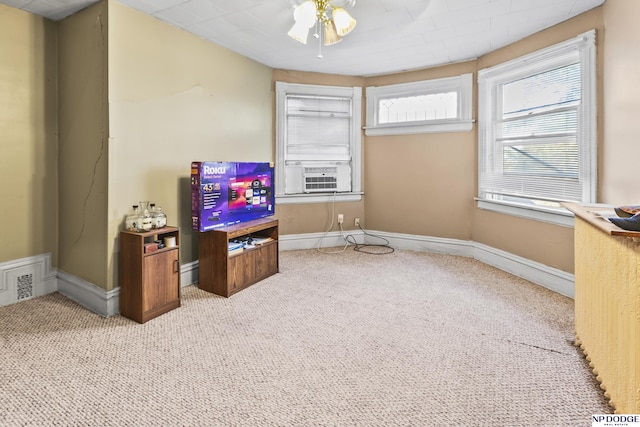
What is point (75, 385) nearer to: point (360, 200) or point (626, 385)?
point (626, 385)

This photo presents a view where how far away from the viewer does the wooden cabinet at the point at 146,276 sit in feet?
8.10

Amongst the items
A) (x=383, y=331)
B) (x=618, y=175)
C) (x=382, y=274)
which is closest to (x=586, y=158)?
(x=618, y=175)

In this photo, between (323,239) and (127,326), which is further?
(323,239)

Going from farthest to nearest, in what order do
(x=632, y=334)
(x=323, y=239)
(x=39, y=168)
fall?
1. (x=323, y=239)
2. (x=39, y=168)
3. (x=632, y=334)

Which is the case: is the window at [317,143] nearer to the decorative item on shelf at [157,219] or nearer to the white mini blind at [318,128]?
the white mini blind at [318,128]

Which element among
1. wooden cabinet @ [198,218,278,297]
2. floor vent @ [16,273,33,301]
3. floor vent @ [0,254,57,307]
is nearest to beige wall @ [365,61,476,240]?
wooden cabinet @ [198,218,278,297]

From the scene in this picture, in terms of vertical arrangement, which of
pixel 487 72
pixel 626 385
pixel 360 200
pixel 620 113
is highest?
pixel 487 72

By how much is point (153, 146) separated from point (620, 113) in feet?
12.1

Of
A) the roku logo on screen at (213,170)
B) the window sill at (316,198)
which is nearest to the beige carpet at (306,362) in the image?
the roku logo on screen at (213,170)

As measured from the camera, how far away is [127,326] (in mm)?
2408

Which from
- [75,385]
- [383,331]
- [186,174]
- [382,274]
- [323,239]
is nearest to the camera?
[75,385]

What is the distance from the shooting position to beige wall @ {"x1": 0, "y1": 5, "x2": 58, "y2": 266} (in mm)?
2639

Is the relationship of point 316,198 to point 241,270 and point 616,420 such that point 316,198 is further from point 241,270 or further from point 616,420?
point 616,420

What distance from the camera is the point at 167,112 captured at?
3.01 meters
